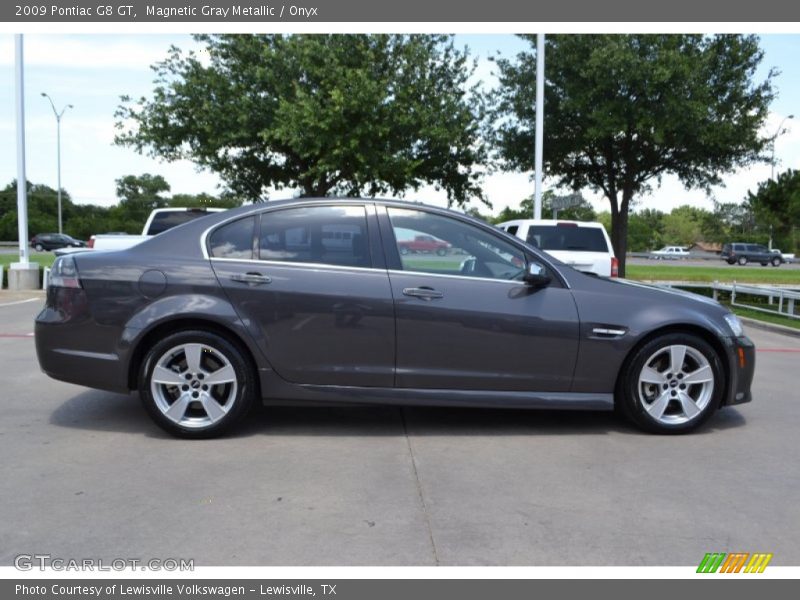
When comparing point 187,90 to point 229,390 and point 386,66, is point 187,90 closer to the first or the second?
point 386,66

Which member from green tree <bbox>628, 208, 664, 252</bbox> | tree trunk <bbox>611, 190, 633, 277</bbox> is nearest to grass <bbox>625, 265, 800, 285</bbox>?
tree trunk <bbox>611, 190, 633, 277</bbox>

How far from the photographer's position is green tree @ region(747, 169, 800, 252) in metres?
58.1

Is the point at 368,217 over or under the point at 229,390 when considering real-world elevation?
over

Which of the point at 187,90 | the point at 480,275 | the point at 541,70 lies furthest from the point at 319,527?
the point at 187,90

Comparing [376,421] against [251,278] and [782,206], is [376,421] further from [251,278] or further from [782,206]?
[782,206]

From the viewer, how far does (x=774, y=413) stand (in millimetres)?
6102

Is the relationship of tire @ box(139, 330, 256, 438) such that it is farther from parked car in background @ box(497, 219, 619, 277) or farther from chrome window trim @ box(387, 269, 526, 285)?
parked car in background @ box(497, 219, 619, 277)

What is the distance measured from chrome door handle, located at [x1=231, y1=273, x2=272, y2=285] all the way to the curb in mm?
9947

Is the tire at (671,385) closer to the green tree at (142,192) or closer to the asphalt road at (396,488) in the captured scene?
the asphalt road at (396,488)

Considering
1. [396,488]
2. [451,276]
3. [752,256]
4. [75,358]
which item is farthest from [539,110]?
[752,256]

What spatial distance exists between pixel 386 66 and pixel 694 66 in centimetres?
818

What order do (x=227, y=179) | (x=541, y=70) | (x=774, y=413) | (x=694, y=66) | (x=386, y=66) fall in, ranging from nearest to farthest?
(x=774, y=413) < (x=541, y=70) < (x=694, y=66) < (x=386, y=66) < (x=227, y=179)

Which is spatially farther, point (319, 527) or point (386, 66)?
point (386, 66)

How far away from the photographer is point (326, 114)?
1875 centimetres
